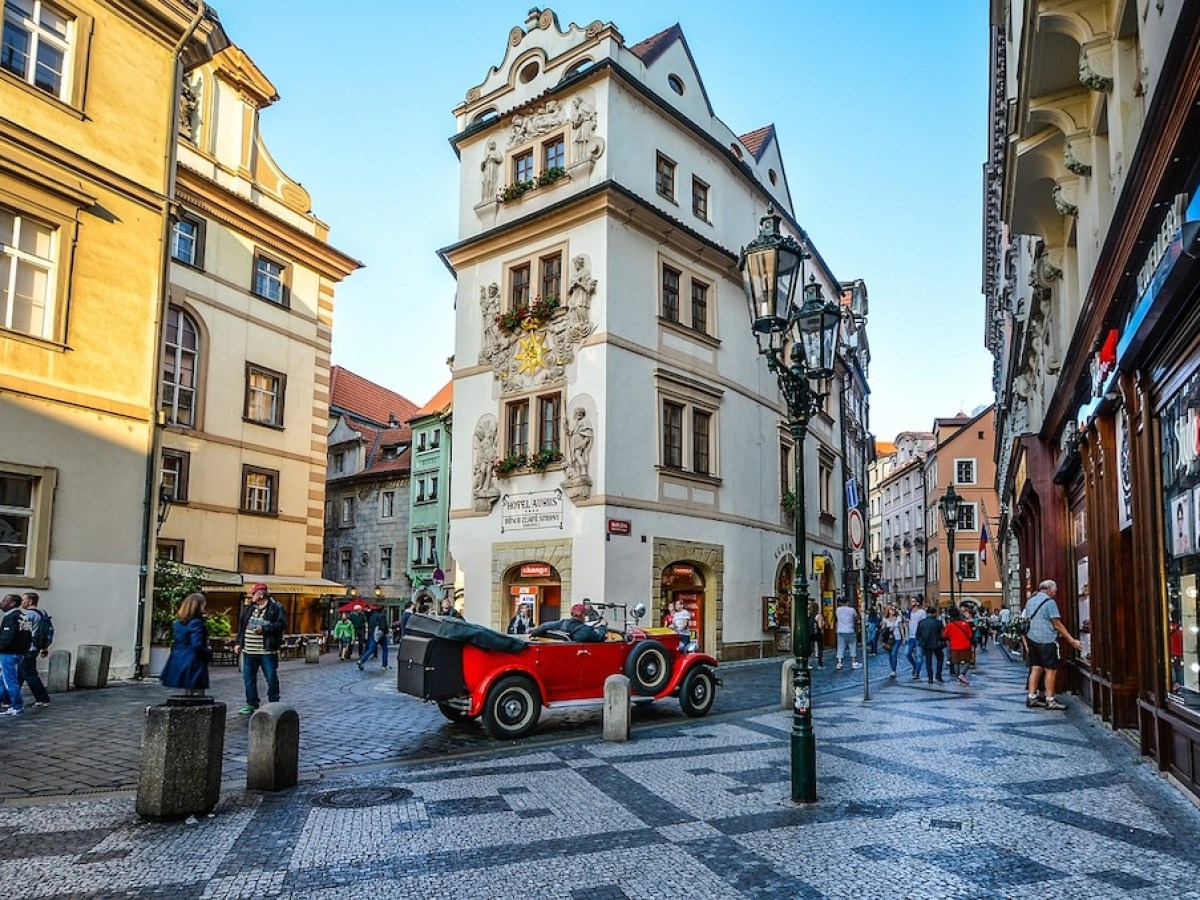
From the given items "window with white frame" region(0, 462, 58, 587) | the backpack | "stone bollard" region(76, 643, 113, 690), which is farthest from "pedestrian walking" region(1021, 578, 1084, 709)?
"window with white frame" region(0, 462, 58, 587)

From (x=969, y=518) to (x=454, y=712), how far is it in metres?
63.2

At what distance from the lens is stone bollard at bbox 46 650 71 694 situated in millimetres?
15641

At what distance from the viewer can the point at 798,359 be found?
941 centimetres

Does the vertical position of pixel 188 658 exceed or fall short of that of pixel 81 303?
it falls short

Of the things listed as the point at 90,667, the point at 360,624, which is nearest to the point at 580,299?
the point at 360,624

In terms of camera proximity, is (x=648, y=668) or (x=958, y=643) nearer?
(x=648, y=668)

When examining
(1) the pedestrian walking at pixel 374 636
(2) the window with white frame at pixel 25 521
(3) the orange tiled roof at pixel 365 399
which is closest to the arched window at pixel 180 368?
(1) the pedestrian walking at pixel 374 636

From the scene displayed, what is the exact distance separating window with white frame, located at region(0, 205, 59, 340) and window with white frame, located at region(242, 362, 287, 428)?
12.4 m

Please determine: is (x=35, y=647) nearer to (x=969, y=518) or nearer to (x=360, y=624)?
(x=360, y=624)

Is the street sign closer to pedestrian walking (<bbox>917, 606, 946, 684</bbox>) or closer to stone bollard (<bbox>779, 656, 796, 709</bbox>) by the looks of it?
stone bollard (<bbox>779, 656, 796, 709</bbox>)

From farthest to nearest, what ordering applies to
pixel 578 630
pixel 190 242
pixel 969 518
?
pixel 969 518 < pixel 190 242 < pixel 578 630

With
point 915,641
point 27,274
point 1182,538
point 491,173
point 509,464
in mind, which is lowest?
point 915,641

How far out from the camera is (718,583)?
26.4 metres

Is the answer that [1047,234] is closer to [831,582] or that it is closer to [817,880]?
[817,880]
